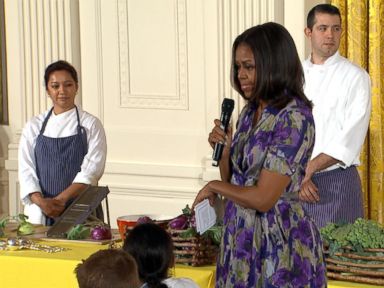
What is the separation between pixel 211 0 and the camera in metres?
6.20

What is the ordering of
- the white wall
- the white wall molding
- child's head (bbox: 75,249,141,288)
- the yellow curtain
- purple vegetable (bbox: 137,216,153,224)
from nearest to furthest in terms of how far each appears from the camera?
child's head (bbox: 75,249,141,288), purple vegetable (bbox: 137,216,153,224), the yellow curtain, the white wall, the white wall molding

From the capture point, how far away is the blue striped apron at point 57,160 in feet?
16.5

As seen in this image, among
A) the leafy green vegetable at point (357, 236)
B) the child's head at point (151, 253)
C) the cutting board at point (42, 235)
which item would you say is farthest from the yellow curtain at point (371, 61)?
the child's head at point (151, 253)

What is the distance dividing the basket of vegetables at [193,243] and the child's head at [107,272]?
110 cm

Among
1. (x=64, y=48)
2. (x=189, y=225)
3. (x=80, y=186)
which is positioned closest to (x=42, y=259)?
(x=189, y=225)

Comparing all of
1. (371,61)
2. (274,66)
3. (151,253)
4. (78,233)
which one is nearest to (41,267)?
(78,233)

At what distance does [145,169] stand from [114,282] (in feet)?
12.8

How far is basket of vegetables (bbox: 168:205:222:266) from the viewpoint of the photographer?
148 inches

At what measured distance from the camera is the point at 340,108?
16.4 ft

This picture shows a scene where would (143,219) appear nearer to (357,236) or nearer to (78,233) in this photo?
(78,233)

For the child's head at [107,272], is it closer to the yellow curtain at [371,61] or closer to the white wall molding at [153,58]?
the yellow curtain at [371,61]

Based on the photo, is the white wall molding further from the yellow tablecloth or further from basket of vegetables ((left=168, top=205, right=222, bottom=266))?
basket of vegetables ((left=168, top=205, right=222, bottom=266))

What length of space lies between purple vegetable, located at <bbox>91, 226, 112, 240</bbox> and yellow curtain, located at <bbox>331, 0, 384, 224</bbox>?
77.2 inches

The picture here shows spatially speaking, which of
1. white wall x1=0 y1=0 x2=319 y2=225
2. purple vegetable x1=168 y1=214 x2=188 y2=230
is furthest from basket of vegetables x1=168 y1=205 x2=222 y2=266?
white wall x1=0 y1=0 x2=319 y2=225
